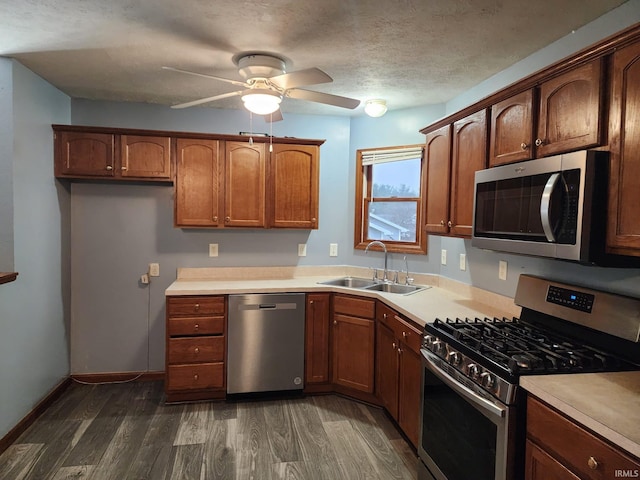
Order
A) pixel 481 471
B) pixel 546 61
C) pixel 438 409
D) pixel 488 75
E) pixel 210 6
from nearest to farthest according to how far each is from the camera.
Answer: pixel 481 471, pixel 210 6, pixel 438 409, pixel 546 61, pixel 488 75

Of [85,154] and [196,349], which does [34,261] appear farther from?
[196,349]

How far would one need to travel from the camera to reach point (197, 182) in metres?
3.40

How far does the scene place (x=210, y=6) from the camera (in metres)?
1.92

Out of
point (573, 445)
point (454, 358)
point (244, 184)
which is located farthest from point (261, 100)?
point (573, 445)

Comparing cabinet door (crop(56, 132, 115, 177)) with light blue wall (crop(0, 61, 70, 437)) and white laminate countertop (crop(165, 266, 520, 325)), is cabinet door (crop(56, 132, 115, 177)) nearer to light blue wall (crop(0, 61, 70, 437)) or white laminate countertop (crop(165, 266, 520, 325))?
light blue wall (crop(0, 61, 70, 437))

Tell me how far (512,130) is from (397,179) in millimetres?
1661

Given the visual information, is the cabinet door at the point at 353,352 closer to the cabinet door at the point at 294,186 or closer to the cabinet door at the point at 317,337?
the cabinet door at the point at 317,337

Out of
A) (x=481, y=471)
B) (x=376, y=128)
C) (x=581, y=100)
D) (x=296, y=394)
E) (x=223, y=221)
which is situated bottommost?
(x=296, y=394)

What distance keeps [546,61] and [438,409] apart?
2048 millimetres

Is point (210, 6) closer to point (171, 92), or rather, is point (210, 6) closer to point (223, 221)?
A: point (171, 92)

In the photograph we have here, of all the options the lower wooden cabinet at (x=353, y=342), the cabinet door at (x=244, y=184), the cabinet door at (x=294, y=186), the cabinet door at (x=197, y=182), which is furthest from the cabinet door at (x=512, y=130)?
the cabinet door at (x=197, y=182)

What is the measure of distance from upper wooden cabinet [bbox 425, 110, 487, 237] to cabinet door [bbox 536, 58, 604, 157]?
0.48m

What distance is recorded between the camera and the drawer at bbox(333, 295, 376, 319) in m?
3.14

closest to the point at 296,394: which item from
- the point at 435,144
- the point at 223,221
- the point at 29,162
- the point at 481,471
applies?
the point at 223,221
